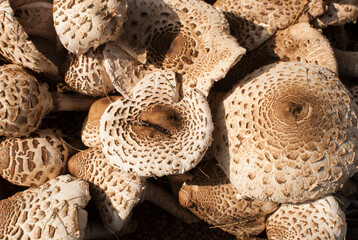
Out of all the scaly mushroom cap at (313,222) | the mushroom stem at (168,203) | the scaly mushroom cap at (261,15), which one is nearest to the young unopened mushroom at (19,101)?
the mushroom stem at (168,203)

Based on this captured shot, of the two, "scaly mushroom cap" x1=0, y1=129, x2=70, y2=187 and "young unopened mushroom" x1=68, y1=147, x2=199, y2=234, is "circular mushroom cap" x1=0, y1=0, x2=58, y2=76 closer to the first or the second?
"scaly mushroom cap" x1=0, y1=129, x2=70, y2=187

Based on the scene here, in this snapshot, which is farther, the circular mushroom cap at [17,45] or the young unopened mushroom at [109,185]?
the young unopened mushroom at [109,185]

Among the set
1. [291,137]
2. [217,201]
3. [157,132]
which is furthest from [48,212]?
[291,137]

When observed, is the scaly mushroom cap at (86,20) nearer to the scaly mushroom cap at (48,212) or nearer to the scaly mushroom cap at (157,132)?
the scaly mushroom cap at (157,132)

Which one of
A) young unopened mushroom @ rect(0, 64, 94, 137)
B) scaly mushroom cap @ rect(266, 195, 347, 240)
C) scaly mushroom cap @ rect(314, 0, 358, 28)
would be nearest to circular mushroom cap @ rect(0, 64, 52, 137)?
young unopened mushroom @ rect(0, 64, 94, 137)

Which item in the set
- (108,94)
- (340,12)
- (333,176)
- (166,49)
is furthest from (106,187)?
(340,12)

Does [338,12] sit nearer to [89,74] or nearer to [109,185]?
[89,74]
